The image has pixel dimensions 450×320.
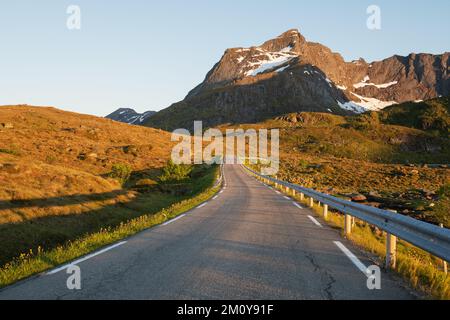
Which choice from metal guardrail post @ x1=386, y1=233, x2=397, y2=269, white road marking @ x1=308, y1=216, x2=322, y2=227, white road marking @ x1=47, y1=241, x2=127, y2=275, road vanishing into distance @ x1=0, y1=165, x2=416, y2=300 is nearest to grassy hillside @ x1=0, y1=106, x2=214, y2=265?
white road marking @ x1=47, y1=241, x2=127, y2=275

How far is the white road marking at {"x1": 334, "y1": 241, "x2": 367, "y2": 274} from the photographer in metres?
6.33

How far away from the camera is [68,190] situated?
27047 millimetres

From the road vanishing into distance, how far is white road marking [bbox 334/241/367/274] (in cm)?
2

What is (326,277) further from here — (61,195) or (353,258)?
(61,195)

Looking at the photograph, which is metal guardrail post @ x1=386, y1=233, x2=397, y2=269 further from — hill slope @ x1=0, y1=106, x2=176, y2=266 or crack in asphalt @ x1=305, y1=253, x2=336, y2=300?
hill slope @ x1=0, y1=106, x2=176, y2=266

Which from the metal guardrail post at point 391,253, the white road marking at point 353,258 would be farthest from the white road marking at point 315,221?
the metal guardrail post at point 391,253

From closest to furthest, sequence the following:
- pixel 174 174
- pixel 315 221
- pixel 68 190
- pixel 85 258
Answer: pixel 85 258, pixel 315 221, pixel 68 190, pixel 174 174

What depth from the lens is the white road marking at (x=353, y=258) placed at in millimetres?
6334

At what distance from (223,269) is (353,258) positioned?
2.56 m

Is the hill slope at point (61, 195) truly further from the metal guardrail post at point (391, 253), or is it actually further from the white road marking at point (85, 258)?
the metal guardrail post at point (391, 253)

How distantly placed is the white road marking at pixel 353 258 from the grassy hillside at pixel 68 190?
13.0 m

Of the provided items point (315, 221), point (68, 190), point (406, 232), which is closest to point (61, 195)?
point (68, 190)
